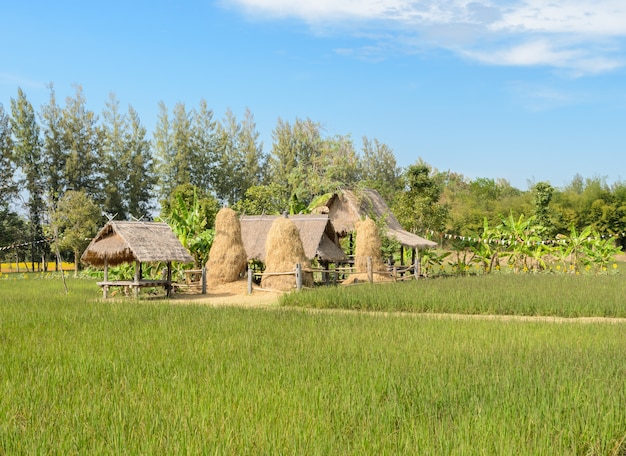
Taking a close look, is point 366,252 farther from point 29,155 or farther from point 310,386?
point 29,155

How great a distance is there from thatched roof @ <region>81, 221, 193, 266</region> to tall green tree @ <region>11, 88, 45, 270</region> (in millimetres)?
19593

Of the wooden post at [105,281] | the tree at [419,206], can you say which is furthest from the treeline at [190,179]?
the wooden post at [105,281]

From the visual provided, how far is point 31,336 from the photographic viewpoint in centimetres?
822

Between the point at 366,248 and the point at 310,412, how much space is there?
15125mm

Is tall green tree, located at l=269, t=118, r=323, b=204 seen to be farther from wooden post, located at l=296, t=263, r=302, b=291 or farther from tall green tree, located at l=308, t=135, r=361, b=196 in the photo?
wooden post, located at l=296, t=263, r=302, b=291

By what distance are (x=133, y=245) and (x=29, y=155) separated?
71.4 feet

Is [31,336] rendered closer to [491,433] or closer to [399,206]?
[491,433]

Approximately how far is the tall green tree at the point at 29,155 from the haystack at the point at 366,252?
20158mm

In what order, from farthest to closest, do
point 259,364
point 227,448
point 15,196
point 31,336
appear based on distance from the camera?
1. point 15,196
2. point 31,336
3. point 259,364
4. point 227,448

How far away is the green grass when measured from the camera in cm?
1207

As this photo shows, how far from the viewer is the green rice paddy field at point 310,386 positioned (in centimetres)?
407

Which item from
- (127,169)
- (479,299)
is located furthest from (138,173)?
(479,299)

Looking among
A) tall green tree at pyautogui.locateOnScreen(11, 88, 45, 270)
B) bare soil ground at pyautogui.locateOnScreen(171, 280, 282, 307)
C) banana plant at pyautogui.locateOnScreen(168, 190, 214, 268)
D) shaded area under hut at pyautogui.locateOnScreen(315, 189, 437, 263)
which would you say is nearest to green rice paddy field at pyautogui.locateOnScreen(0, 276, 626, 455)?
bare soil ground at pyautogui.locateOnScreen(171, 280, 282, 307)

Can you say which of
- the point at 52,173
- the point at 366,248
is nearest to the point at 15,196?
the point at 52,173
